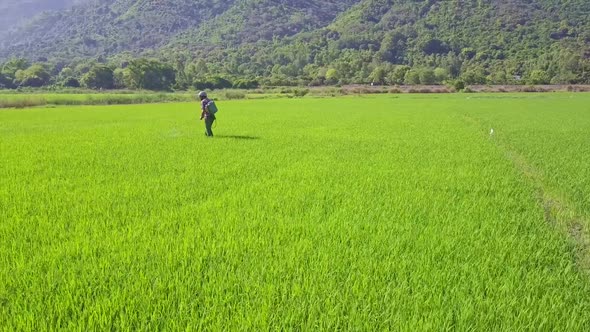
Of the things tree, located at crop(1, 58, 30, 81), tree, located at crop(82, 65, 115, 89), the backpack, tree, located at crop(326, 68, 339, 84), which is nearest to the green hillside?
tree, located at crop(326, 68, 339, 84)

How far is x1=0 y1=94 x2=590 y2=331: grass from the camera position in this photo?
7.96 feet

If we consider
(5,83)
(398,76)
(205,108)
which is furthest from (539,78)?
(5,83)

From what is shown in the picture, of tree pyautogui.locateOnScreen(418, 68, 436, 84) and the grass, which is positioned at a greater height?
tree pyautogui.locateOnScreen(418, 68, 436, 84)

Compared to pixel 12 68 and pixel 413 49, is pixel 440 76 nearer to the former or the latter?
pixel 413 49

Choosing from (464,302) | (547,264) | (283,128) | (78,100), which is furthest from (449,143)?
(78,100)

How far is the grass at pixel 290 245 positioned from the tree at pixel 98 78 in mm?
72097

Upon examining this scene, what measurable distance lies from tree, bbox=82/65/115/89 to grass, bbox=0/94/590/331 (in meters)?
72.1

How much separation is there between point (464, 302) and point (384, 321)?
576 mm

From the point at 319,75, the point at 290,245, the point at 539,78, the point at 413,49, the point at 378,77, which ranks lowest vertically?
the point at 290,245

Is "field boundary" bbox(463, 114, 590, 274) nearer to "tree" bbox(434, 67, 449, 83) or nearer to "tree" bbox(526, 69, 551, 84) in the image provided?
"tree" bbox(526, 69, 551, 84)

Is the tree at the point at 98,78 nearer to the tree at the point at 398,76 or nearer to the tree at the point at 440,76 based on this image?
the tree at the point at 398,76

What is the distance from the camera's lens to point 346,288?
2711 millimetres

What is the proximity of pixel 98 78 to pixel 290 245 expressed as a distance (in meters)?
78.3

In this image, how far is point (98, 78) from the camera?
71.9 metres
